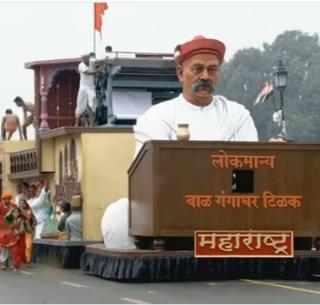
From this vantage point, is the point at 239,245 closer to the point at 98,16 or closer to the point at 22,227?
the point at 22,227

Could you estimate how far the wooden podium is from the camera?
14594 mm

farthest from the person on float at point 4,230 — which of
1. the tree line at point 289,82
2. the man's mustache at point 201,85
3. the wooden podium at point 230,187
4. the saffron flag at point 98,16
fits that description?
the tree line at point 289,82

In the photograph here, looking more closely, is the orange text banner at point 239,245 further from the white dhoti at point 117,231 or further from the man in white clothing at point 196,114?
the man in white clothing at point 196,114

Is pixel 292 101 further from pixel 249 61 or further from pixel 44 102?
pixel 44 102

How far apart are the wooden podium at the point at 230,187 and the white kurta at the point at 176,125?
1043 millimetres

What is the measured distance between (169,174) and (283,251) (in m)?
1.82

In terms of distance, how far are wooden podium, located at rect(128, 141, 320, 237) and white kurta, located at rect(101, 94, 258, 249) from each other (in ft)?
3.42

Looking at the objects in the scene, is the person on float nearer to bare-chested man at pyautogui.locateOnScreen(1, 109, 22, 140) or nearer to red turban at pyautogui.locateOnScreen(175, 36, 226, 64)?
red turban at pyautogui.locateOnScreen(175, 36, 226, 64)

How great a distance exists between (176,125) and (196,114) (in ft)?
1.52

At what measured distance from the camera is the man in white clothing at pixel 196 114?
1597 cm

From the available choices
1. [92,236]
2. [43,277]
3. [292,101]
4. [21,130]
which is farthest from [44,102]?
[292,101]

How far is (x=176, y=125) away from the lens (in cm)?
1597

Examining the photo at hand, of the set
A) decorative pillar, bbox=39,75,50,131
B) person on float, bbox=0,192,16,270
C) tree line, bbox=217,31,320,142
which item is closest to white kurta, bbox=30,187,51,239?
person on float, bbox=0,192,16,270

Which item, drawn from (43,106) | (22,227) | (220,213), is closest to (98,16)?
(43,106)
